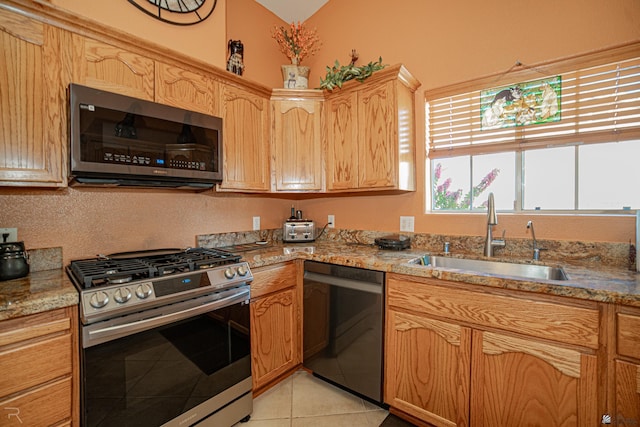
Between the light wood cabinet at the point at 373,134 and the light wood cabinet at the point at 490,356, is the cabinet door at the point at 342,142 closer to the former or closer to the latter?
the light wood cabinet at the point at 373,134

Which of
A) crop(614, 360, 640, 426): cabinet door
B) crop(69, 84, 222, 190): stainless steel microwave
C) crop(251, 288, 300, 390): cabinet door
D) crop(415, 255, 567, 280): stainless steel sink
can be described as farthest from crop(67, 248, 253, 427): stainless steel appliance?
crop(614, 360, 640, 426): cabinet door

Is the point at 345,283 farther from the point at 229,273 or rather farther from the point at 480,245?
the point at 480,245

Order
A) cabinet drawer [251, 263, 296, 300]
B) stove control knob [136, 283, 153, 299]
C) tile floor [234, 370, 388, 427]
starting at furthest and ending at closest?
cabinet drawer [251, 263, 296, 300]
tile floor [234, 370, 388, 427]
stove control knob [136, 283, 153, 299]

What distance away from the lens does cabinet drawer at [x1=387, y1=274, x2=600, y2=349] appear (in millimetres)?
1190

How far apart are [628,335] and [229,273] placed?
176cm

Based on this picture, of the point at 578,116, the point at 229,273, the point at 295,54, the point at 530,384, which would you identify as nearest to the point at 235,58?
the point at 295,54

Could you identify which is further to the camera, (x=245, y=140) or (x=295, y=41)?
(x=295, y=41)

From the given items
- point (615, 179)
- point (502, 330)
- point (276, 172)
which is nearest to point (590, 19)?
point (615, 179)

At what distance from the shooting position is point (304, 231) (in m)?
2.62

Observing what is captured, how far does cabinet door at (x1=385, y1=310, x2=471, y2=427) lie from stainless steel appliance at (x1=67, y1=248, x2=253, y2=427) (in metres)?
0.88

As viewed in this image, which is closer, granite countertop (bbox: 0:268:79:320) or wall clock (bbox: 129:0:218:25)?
granite countertop (bbox: 0:268:79:320)

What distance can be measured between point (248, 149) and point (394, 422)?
207 centimetres

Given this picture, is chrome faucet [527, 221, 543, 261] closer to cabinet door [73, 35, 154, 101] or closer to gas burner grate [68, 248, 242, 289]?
gas burner grate [68, 248, 242, 289]

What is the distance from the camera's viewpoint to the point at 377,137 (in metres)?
2.15
